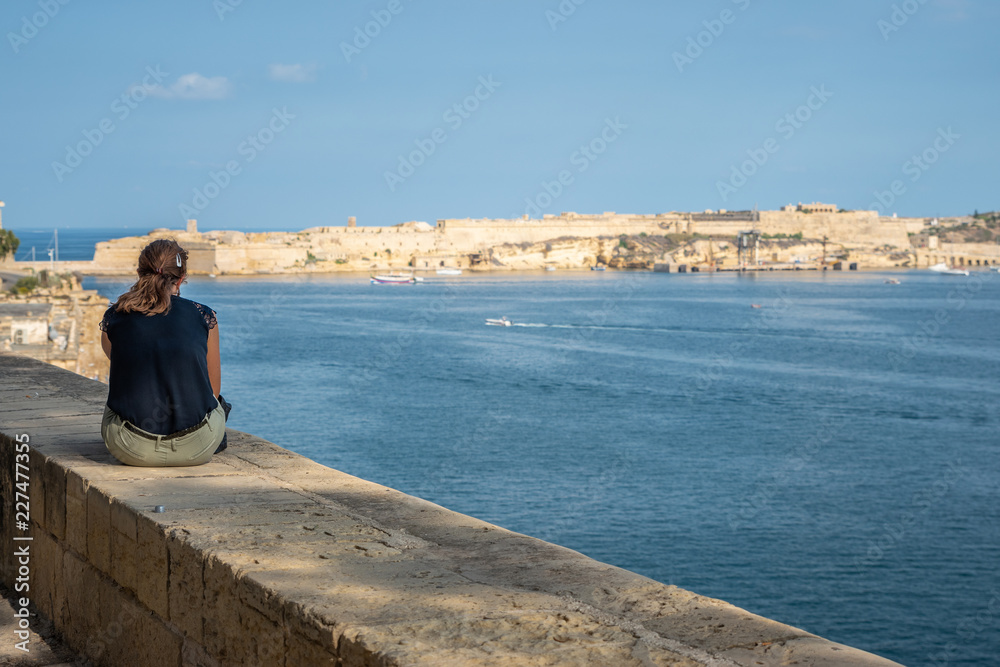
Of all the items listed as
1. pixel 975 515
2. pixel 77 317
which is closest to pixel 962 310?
pixel 975 515

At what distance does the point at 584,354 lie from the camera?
1168 inches

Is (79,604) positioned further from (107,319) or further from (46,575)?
(107,319)

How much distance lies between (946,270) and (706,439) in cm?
8734

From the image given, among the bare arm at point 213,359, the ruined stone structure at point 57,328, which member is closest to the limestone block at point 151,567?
the bare arm at point 213,359

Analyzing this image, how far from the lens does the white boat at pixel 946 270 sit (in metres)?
91.9

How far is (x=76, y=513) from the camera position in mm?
2305

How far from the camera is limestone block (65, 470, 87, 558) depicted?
2252 millimetres

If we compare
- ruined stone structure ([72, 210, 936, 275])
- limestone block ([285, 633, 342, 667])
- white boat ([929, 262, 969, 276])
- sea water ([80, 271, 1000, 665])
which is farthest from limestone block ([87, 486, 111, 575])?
white boat ([929, 262, 969, 276])

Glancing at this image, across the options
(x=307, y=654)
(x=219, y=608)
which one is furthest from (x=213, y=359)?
(x=307, y=654)

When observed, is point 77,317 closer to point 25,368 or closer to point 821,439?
point 821,439

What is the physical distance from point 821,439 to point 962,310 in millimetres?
36436

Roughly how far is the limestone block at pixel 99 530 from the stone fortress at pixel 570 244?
64399 millimetres

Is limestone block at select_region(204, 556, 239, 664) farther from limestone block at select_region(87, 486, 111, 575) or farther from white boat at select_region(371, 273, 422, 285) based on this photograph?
white boat at select_region(371, 273, 422, 285)

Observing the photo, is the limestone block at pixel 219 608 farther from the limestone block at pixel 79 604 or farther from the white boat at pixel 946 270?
the white boat at pixel 946 270
